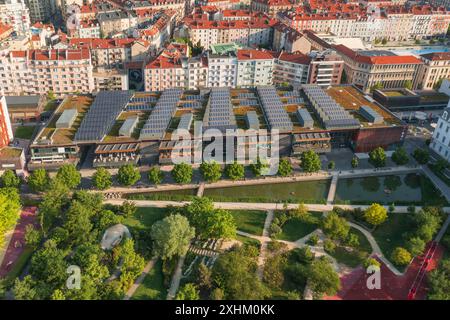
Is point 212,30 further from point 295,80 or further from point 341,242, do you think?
point 341,242

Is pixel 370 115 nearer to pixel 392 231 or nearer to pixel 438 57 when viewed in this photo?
pixel 392 231

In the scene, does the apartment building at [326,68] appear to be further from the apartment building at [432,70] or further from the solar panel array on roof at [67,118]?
the solar panel array on roof at [67,118]

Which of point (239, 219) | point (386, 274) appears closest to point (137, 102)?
point (239, 219)

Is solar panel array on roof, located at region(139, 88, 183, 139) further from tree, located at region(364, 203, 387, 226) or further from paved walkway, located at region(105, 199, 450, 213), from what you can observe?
tree, located at region(364, 203, 387, 226)

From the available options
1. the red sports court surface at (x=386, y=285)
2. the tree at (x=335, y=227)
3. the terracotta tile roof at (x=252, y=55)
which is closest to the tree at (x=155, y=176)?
the tree at (x=335, y=227)

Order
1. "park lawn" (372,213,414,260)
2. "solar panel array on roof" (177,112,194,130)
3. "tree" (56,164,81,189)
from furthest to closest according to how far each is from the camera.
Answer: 1. "solar panel array on roof" (177,112,194,130)
2. "tree" (56,164,81,189)
3. "park lawn" (372,213,414,260)

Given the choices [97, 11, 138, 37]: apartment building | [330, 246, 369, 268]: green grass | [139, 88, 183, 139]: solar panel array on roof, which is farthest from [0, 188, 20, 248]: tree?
[97, 11, 138, 37]: apartment building
